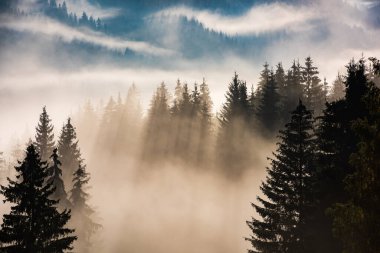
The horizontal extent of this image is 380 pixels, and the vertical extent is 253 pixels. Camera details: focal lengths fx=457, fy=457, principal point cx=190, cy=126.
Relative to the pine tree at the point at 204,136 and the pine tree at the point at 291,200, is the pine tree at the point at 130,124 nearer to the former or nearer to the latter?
the pine tree at the point at 204,136

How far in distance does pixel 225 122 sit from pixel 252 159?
750 centimetres

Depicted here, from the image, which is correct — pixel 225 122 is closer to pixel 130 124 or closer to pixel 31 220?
pixel 130 124

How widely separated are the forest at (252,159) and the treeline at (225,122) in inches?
7.0

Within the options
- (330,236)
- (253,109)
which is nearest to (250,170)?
(253,109)

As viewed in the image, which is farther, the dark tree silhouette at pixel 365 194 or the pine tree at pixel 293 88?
the pine tree at pixel 293 88

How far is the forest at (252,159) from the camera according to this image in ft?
49.5

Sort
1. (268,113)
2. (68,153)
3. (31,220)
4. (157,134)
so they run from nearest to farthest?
(31,220) < (68,153) < (268,113) < (157,134)

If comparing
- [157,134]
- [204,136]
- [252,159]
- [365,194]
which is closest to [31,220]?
[365,194]

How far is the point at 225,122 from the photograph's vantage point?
7050 cm

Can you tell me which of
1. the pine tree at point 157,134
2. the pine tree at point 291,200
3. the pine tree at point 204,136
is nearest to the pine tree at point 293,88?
the pine tree at point 204,136

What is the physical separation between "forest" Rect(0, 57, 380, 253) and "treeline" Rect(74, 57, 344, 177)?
0.58 ft

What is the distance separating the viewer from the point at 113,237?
6047 cm

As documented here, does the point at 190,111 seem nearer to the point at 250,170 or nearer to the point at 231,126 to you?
the point at 231,126

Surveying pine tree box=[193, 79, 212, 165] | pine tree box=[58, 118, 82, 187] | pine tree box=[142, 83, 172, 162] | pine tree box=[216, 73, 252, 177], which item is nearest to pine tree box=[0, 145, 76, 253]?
pine tree box=[58, 118, 82, 187]
